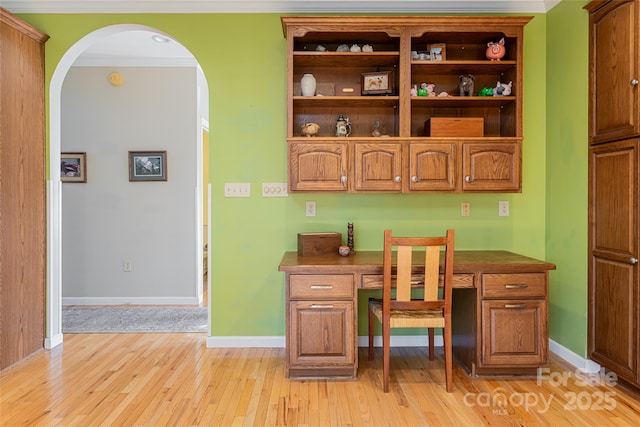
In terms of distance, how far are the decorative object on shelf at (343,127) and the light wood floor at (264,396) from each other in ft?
5.40

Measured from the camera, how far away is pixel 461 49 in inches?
125

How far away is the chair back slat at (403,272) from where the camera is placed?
2365mm

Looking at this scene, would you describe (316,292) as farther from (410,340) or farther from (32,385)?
(32,385)

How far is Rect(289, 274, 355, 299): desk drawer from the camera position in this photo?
2.52 meters

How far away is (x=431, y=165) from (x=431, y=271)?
842 millimetres

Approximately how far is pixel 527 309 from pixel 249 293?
1948 millimetres

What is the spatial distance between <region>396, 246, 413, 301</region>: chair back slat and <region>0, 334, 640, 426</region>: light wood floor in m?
0.58

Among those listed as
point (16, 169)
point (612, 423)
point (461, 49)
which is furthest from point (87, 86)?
point (612, 423)

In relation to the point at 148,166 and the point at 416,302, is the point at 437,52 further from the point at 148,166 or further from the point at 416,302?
the point at 148,166

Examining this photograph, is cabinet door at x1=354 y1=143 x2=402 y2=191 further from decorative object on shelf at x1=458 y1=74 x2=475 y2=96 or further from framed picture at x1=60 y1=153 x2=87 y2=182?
framed picture at x1=60 y1=153 x2=87 y2=182

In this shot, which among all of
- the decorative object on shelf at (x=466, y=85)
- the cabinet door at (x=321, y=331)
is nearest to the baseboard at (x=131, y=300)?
the cabinet door at (x=321, y=331)

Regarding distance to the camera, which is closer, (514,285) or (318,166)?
(514,285)

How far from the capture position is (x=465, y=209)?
10.5 feet

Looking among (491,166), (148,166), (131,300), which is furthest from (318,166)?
(131,300)
